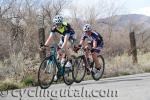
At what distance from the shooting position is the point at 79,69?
508 inches

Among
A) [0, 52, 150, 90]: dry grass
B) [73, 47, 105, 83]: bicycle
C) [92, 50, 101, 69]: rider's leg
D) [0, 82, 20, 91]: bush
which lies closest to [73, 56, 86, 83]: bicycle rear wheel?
[73, 47, 105, 83]: bicycle

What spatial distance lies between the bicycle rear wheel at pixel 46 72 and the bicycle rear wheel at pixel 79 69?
132 centimetres

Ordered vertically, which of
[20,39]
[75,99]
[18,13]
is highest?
[18,13]

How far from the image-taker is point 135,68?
57.8ft

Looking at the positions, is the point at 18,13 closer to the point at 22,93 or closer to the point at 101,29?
the point at 101,29

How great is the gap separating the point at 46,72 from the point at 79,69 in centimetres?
186

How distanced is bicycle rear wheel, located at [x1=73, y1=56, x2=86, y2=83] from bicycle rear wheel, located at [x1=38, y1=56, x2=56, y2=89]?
132cm

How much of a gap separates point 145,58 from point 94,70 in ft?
32.1

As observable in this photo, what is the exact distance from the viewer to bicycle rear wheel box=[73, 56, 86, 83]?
12663 mm

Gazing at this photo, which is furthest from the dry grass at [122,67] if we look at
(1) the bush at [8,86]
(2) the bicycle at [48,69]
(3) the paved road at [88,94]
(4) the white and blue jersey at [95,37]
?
(3) the paved road at [88,94]

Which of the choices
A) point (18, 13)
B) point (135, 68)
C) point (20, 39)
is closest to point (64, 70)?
point (20, 39)

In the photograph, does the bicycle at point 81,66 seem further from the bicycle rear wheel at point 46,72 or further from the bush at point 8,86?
the bush at point 8,86

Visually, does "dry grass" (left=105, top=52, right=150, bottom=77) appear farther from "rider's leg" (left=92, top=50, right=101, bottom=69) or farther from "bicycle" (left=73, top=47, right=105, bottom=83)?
"bicycle" (left=73, top=47, right=105, bottom=83)

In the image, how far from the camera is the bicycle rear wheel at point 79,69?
12.7 meters
